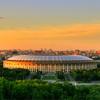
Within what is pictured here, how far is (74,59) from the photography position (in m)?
88.7

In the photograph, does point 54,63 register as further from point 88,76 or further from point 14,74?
point 88,76

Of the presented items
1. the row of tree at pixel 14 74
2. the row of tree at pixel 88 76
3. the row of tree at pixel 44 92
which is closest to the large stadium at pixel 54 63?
the row of tree at pixel 14 74

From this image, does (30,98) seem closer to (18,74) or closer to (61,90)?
(61,90)

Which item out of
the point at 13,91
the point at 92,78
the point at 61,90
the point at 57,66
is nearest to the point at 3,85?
the point at 13,91

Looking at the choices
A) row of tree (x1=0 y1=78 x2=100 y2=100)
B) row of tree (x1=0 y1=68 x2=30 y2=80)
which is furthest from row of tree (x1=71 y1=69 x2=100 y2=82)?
row of tree (x1=0 y1=78 x2=100 y2=100)

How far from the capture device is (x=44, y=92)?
42969 mm

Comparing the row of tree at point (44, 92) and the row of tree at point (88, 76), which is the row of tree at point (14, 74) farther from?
the row of tree at point (44, 92)

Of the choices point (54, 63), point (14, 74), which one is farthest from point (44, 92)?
point (54, 63)

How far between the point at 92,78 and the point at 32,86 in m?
23.5

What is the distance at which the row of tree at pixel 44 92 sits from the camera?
1619 inches

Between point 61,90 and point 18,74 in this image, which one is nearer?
point 61,90

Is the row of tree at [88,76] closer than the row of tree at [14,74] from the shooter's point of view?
Yes

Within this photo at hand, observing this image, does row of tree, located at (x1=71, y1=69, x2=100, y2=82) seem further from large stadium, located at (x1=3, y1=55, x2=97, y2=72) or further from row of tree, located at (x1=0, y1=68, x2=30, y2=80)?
large stadium, located at (x1=3, y1=55, x2=97, y2=72)

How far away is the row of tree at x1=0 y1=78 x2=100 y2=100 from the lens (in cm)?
4113
